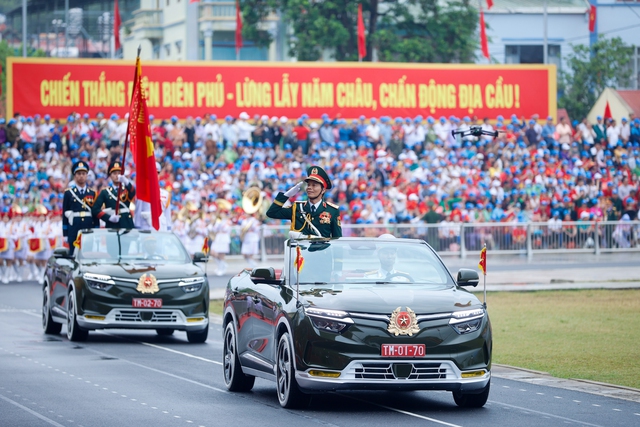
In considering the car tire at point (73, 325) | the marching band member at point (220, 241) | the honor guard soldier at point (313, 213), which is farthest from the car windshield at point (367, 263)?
the marching band member at point (220, 241)

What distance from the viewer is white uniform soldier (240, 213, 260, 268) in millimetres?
34750

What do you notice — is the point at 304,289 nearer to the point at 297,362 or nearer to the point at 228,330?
the point at 297,362

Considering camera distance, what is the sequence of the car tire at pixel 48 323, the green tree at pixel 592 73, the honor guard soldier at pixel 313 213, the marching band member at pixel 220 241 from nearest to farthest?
1. the honor guard soldier at pixel 313 213
2. the car tire at pixel 48 323
3. the marching band member at pixel 220 241
4. the green tree at pixel 592 73

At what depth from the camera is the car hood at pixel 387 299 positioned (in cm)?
1099

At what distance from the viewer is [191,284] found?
59.6ft

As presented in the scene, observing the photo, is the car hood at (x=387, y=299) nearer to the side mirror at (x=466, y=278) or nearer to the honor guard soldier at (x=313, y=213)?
the side mirror at (x=466, y=278)

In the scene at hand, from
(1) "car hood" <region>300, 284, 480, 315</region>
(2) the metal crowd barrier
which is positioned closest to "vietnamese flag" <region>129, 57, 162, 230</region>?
(1) "car hood" <region>300, 284, 480, 315</region>

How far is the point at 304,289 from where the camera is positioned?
38.2 ft

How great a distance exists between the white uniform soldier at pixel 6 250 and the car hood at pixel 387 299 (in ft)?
73.1

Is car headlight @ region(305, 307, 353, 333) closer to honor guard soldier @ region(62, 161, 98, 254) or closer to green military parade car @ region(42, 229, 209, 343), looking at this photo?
green military parade car @ region(42, 229, 209, 343)

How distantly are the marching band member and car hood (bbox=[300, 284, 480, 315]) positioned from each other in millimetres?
22681

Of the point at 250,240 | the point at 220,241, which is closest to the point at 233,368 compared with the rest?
the point at 220,241

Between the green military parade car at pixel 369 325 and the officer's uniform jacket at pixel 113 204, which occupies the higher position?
the officer's uniform jacket at pixel 113 204

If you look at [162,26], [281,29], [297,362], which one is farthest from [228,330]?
[162,26]
